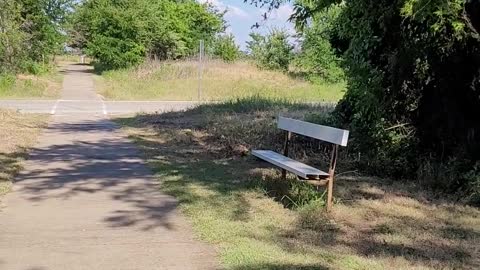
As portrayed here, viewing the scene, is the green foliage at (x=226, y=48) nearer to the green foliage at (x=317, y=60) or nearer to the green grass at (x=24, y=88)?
the green foliage at (x=317, y=60)

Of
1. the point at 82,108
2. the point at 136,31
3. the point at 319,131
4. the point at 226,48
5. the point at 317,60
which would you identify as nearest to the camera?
the point at 319,131

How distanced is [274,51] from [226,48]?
10.8m

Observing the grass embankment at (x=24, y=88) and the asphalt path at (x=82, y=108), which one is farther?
the grass embankment at (x=24, y=88)

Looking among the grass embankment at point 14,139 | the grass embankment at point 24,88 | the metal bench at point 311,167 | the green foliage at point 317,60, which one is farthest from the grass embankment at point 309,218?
the green foliage at point 317,60

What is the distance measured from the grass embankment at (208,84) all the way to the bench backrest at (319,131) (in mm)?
21987

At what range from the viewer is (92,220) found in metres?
6.35

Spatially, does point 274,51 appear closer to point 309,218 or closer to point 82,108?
point 82,108

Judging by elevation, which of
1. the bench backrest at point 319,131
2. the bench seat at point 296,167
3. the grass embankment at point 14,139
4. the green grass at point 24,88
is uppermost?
the bench backrest at point 319,131

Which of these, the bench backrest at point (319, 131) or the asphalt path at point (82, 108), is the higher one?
the bench backrest at point (319, 131)

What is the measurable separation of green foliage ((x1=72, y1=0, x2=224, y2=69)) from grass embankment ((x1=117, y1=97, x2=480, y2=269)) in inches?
1329

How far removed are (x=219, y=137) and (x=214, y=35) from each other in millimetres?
45648

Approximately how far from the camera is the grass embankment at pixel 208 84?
3259 centimetres

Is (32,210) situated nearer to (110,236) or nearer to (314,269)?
(110,236)

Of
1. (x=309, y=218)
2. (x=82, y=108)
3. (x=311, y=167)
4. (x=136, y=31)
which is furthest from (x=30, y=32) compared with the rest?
(x=309, y=218)
